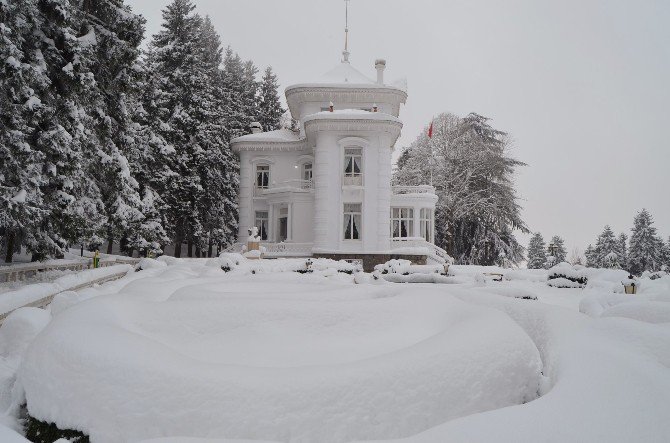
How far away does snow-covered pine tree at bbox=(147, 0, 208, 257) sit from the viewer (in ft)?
101

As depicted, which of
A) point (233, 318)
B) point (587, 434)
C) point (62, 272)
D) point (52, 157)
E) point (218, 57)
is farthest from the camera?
point (218, 57)

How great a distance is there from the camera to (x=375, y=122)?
28.0m

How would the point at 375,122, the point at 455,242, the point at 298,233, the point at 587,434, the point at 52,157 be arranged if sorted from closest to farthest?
the point at 587,434
the point at 52,157
the point at 375,122
the point at 298,233
the point at 455,242

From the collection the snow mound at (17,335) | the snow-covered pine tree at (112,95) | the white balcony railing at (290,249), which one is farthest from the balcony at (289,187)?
the snow mound at (17,335)

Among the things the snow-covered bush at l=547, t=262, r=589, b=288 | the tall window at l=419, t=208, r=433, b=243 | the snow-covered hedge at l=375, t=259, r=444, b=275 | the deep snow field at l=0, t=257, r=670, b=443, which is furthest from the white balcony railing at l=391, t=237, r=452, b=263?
the deep snow field at l=0, t=257, r=670, b=443

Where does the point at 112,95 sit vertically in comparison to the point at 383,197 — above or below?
above

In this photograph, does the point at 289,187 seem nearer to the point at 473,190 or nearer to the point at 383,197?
the point at 383,197

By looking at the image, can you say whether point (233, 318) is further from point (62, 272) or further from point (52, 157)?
point (62, 272)

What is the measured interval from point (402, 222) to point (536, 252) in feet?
98.7

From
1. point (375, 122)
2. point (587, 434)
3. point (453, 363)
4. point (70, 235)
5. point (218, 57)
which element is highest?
point (218, 57)

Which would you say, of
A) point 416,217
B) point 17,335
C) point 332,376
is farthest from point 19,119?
point 416,217

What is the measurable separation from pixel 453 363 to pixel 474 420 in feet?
2.10

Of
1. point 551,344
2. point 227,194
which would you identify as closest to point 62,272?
point 551,344

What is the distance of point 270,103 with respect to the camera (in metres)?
50.0
